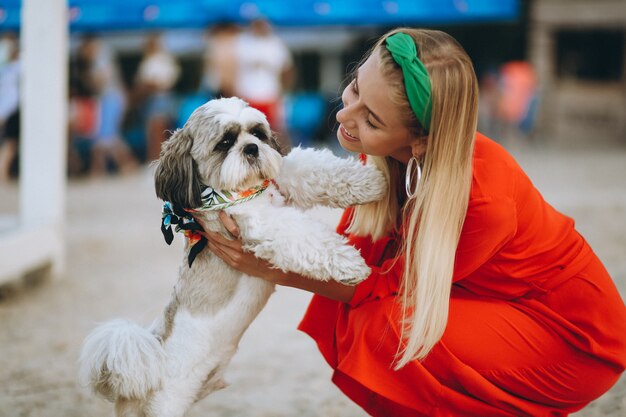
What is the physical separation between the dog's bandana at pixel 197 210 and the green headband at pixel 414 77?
0.61 meters

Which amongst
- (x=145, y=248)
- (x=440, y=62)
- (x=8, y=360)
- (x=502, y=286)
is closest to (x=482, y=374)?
(x=502, y=286)

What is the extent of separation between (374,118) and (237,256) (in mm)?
688

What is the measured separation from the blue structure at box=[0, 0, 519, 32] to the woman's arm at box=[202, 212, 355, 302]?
349 inches

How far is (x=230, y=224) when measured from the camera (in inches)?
98.1

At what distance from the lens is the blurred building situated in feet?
48.9

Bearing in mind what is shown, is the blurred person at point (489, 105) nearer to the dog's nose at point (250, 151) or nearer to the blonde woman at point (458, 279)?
the blonde woman at point (458, 279)

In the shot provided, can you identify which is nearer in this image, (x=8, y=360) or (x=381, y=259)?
(x=381, y=259)

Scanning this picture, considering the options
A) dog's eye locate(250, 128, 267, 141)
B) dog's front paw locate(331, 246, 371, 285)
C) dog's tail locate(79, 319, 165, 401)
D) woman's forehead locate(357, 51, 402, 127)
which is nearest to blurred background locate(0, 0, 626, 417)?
dog's eye locate(250, 128, 267, 141)

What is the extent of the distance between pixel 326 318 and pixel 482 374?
0.68 metres

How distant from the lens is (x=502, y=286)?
8.17ft

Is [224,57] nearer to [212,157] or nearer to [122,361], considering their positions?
[212,157]

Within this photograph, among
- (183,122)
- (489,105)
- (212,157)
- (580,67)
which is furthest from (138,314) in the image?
(580,67)

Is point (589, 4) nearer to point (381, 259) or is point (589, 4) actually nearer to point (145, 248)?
point (145, 248)

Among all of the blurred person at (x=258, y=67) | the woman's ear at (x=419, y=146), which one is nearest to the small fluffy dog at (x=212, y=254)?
the woman's ear at (x=419, y=146)
